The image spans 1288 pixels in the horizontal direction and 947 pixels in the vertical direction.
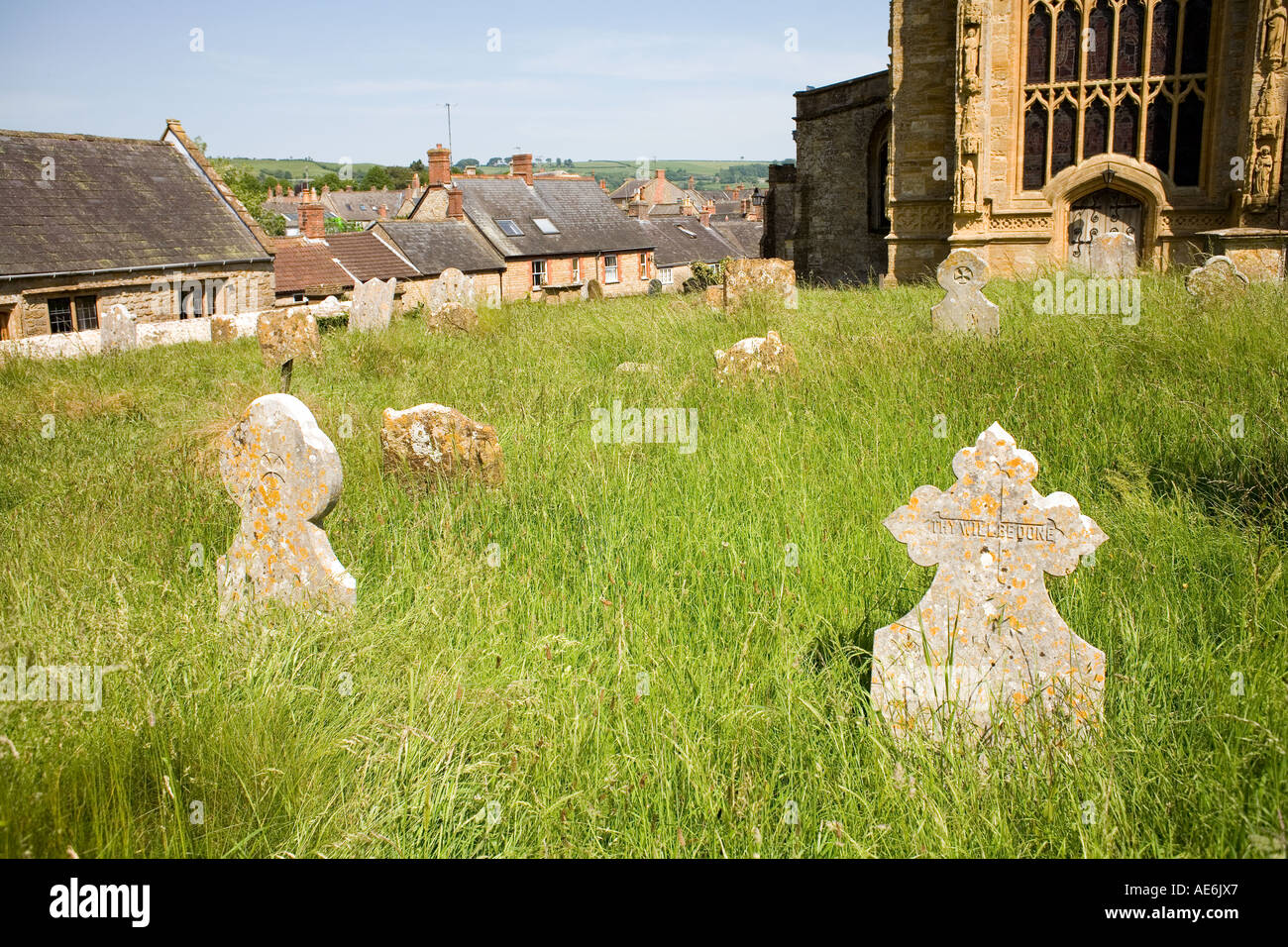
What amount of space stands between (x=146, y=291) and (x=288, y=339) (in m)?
12.2

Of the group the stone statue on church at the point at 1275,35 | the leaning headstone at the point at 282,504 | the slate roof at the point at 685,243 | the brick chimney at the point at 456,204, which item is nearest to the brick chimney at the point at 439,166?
the brick chimney at the point at 456,204

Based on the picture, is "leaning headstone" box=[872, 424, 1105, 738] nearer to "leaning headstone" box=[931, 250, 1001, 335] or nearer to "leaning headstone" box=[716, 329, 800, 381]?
"leaning headstone" box=[716, 329, 800, 381]

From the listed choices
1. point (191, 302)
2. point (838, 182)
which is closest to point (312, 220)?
point (191, 302)

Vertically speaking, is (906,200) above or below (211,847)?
above

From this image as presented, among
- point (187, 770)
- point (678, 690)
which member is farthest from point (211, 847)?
point (678, 690)

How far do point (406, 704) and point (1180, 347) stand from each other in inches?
284

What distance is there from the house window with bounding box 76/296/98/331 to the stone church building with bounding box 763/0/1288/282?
1925cm

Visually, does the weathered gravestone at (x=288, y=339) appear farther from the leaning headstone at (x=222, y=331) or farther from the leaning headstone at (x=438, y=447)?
the leaning headstone at (x=438, y=447)

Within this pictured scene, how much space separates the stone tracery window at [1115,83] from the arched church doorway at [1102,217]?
775 mm

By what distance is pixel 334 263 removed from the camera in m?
31.5

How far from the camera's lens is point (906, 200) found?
1870cm

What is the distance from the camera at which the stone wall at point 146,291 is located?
20.0 meters
